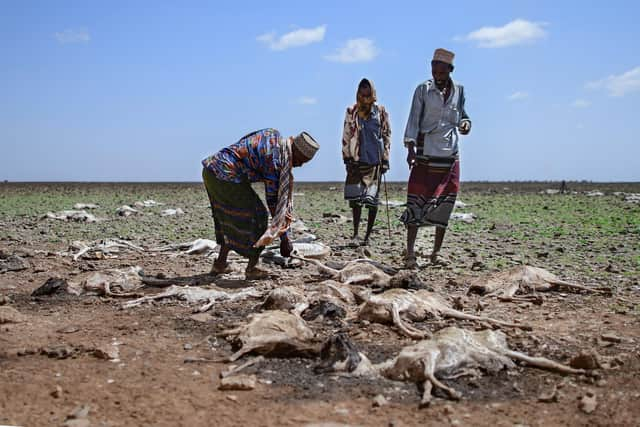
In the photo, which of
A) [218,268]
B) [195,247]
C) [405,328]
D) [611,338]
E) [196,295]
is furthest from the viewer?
[195,247]

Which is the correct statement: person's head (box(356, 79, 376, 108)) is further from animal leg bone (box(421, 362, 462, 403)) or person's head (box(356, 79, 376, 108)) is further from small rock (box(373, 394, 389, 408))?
small rock (box(373, 394, 389, 408))

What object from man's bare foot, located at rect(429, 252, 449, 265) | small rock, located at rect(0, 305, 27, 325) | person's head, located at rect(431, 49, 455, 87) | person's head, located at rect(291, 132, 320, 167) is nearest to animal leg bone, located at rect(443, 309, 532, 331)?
person's head, located at rect(291, 132, 320, 167)

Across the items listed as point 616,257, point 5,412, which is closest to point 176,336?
Result: point 5,412

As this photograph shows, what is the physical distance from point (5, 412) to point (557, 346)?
11.0ft

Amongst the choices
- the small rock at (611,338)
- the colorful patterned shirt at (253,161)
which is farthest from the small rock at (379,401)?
the colorful patterned shirt at (253,161)

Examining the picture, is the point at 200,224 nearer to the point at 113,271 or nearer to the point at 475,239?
the point at 475,239

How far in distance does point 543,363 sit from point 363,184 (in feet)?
18.3

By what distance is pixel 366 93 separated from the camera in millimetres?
8984

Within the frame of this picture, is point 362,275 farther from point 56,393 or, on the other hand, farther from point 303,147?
point 56,393

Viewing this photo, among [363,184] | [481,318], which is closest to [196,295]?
[481,318]

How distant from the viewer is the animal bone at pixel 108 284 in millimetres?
6094

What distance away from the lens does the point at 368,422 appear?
10.7 ft

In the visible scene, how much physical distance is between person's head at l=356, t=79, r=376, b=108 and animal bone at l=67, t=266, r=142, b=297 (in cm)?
407

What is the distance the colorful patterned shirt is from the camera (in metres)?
6.18
